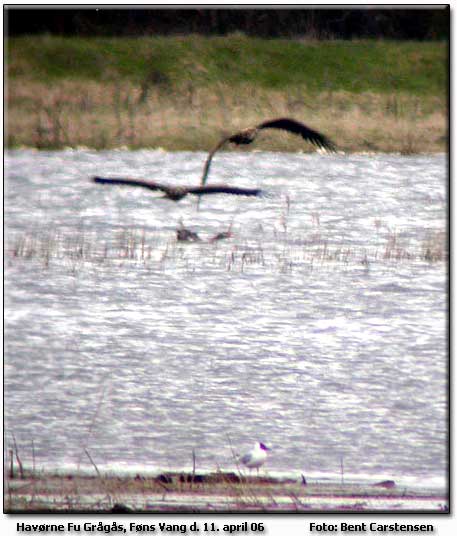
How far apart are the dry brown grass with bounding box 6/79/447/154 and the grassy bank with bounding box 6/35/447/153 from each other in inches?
0.5

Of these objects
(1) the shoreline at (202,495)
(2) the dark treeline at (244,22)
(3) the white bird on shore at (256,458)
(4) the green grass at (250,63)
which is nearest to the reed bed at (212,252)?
(2) the dark treeline at (244,22)

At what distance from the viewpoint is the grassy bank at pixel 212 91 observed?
34.7 feet

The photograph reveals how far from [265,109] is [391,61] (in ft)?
5.35

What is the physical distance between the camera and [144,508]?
230 cm

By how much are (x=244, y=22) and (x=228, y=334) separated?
21.7 feet

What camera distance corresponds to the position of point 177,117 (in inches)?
428

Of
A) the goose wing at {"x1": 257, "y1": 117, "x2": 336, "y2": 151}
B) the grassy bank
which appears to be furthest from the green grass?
the goose wing at {"x1": 257, "y1": 117, "x2": 336, "y2": 151}

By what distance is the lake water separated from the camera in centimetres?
311

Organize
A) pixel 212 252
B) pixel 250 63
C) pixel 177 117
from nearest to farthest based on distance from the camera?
1. pixel 212 252
2. pixel 177 117
3. pixel 250 63

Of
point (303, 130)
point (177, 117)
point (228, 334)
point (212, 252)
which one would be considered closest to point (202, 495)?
point (228, 334)

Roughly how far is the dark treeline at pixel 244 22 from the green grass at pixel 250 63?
21cm

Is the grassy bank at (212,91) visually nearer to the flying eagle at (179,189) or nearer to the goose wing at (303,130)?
the flying eagle at (179,189)

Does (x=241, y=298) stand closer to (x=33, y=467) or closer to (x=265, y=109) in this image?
(x=33, y=467)

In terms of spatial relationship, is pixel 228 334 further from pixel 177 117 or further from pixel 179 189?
pixel 177 117
